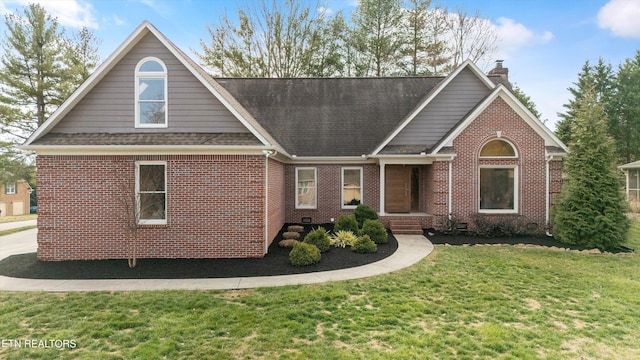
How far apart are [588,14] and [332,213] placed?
55.4 feet

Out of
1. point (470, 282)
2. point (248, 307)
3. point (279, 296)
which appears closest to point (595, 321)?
point (470, 282)

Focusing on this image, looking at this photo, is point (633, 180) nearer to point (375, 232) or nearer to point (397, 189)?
point (397, 189)

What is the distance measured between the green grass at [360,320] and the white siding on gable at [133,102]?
4.72 meters

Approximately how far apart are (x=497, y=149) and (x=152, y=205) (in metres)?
12.7

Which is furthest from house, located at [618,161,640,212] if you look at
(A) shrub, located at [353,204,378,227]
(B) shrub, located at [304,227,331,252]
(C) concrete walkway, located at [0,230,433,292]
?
(C) concrete walkway, located at [0,230,433,292]

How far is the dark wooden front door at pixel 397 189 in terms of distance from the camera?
47.2ft

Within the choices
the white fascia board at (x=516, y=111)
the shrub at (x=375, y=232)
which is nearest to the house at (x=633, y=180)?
the white fascia board at (x=516, y=111)

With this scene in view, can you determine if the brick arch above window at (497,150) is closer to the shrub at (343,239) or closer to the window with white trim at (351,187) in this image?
the window with white trim at (351,187)

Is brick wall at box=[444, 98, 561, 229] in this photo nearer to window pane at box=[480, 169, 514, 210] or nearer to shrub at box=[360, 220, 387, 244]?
window pane at box=[480, 169, 514, 210]

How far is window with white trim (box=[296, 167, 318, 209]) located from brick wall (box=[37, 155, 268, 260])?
230 inches

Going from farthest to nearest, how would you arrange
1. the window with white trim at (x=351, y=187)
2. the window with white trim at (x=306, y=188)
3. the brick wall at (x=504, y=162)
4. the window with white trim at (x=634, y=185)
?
the window with white trim at (x=634, y=185), the window with white trim at (x=306, y=188), the window with white trim at (x=351, y=187), the brick wall at (x=504, y=162)

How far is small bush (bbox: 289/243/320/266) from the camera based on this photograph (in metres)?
8.09

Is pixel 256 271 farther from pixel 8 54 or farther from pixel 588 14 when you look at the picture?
pixel 8 54

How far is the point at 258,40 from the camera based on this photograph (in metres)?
23.6
